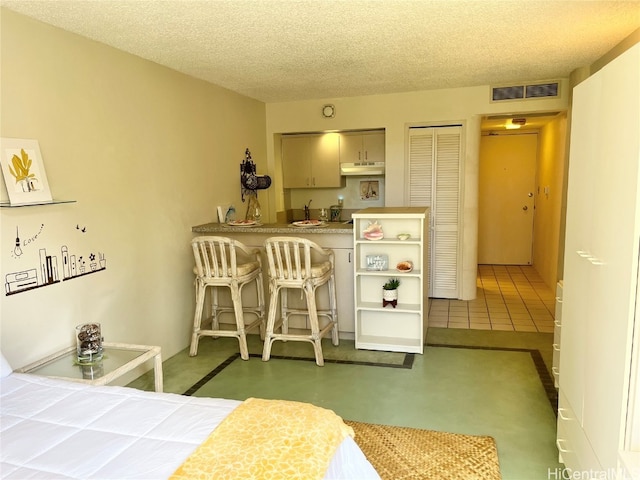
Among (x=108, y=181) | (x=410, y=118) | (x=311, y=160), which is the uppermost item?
(x=410, y=118)

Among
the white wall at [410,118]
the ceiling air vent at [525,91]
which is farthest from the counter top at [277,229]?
the ceiling air vent at [525,91]

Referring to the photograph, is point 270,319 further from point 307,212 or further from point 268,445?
point 307,212

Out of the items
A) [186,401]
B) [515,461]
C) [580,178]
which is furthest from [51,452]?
[580,178]

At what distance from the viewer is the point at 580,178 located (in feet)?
6.63

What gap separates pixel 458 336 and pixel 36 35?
389cm

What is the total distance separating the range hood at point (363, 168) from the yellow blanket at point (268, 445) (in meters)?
4.36

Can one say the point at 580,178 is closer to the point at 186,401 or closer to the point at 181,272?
the point at 186,401

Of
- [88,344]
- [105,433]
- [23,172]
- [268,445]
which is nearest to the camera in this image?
[268,445]

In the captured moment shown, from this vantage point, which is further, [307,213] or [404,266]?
[307,213]

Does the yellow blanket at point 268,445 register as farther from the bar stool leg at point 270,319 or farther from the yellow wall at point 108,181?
the bar stool leg at point 270,319

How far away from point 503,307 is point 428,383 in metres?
2.25

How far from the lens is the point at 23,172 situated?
96.3 inches

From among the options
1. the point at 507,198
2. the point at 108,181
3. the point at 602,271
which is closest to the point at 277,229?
the point at 108,181

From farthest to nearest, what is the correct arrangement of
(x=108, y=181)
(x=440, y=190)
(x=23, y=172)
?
(x=440, y=190)
(x=108, y=181)
(x=23, y=172)
